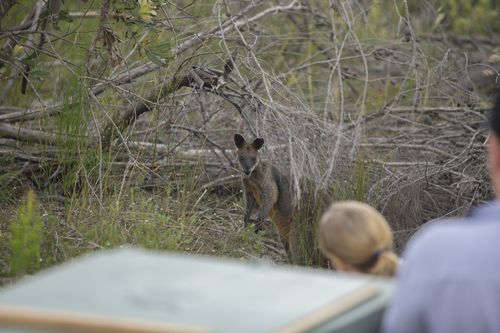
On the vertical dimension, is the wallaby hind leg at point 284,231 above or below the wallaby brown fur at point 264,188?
below

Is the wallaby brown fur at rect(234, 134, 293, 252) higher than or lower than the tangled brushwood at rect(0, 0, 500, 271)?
lower

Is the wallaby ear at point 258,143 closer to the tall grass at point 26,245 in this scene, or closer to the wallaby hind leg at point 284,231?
the wallaby hind leg at point 284,231

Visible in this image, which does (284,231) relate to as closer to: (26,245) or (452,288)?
(26,245)

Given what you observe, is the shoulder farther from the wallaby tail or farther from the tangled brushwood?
the wallaby tail

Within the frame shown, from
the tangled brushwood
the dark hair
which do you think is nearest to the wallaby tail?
the tangled brushwood

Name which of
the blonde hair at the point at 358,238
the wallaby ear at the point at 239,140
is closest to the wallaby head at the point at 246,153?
the wallaby ear at the point at 239,140

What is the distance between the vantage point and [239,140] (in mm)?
8109

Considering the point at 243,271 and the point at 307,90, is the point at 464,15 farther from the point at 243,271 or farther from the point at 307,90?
the point at 243,271

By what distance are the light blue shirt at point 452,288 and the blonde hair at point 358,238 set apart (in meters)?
0.67

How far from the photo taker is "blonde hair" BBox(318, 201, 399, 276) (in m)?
3.18

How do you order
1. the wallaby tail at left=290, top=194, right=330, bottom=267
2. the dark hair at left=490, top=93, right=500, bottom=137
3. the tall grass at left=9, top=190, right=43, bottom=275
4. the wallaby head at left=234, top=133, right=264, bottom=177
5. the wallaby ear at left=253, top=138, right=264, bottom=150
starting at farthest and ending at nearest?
1. the wallaby head at left=234, top=133, right=264, bottom=177
2. the wallaby ear at left=253, top=138, right=264, bottom=150
3. the wallaby tail at left=290, top=194, right=330, bottom=267
4. the tall grass at left=9, top=190, right=43, bottom=275
5. the dark hair at left=490, top=93, right=500, bottom=137

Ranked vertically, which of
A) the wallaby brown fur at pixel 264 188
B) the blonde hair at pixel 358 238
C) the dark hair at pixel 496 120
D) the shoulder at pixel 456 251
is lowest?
the wallaby brown fur at pixel 264 188

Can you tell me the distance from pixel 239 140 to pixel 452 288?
569cm

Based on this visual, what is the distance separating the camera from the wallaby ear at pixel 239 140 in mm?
8086
